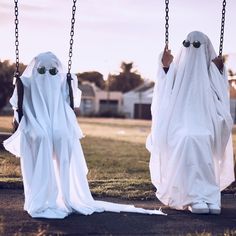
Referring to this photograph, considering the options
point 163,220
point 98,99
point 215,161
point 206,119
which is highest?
point 206,119

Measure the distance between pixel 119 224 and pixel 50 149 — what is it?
133cm

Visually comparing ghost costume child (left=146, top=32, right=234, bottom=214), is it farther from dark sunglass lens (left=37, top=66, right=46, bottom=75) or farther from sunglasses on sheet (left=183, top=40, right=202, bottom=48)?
dark sunglass lens (left=37, top=66, right=46, bottom=75)

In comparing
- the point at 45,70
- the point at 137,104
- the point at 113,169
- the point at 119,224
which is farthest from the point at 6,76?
the point at 137,104

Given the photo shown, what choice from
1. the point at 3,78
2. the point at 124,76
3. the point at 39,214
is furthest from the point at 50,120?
the point at 124,76

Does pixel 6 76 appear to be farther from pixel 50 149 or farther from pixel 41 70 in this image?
pixel 50 149

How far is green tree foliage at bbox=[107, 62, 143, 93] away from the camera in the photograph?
11425 cm

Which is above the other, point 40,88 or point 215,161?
point 40,88

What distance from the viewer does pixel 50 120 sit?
8.12 m

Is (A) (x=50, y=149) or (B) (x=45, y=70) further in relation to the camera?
(B) (x=45, y=70)

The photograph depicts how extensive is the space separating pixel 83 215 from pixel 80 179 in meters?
0.62

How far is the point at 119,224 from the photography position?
7.39m

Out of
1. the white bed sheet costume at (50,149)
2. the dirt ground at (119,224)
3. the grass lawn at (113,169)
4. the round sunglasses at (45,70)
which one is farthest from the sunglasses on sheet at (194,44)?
the grass lawn at (113,169)

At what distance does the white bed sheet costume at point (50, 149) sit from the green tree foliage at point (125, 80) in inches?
4130

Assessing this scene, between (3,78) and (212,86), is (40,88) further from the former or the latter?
(3,78)
